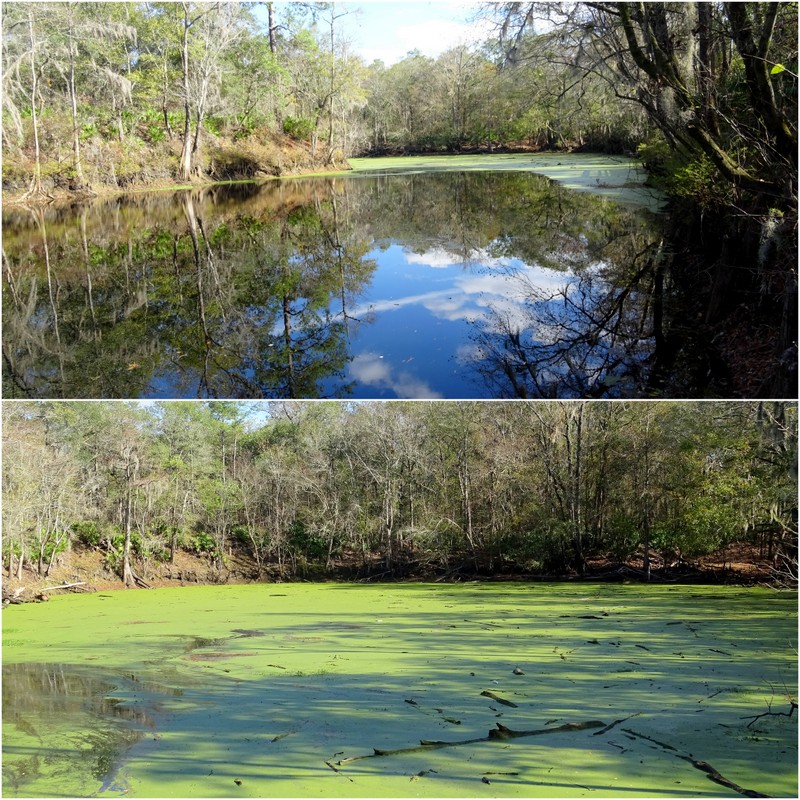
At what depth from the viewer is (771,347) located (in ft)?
17.0

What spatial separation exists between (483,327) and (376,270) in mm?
1764

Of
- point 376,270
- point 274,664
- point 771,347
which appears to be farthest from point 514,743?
point 376,270

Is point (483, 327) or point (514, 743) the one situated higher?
point (483, 327)

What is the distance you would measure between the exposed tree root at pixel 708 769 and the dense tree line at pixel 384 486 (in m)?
5.92

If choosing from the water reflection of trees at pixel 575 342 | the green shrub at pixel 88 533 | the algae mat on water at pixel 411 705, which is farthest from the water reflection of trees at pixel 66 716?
the green shrub at pixel 88 533

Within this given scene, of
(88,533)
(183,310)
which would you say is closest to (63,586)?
(88,533)

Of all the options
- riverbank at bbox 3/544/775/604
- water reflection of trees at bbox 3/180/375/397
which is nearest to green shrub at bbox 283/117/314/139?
riverbank at bbox 3/544/775/604

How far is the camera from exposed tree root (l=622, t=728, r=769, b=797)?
2738mm

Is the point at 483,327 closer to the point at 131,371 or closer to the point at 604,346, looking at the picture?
the point at 604,346

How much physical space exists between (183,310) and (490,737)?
3856 mm

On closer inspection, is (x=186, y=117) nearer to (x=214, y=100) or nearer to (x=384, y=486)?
(x=214, y=100)

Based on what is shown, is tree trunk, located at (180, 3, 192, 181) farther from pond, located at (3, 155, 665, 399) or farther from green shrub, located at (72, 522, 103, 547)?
green shrub, located at (72, 522, 103, 547)

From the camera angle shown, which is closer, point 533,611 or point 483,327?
point 483,327

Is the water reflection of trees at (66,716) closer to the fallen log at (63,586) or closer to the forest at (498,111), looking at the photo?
the forest at (498,111)
